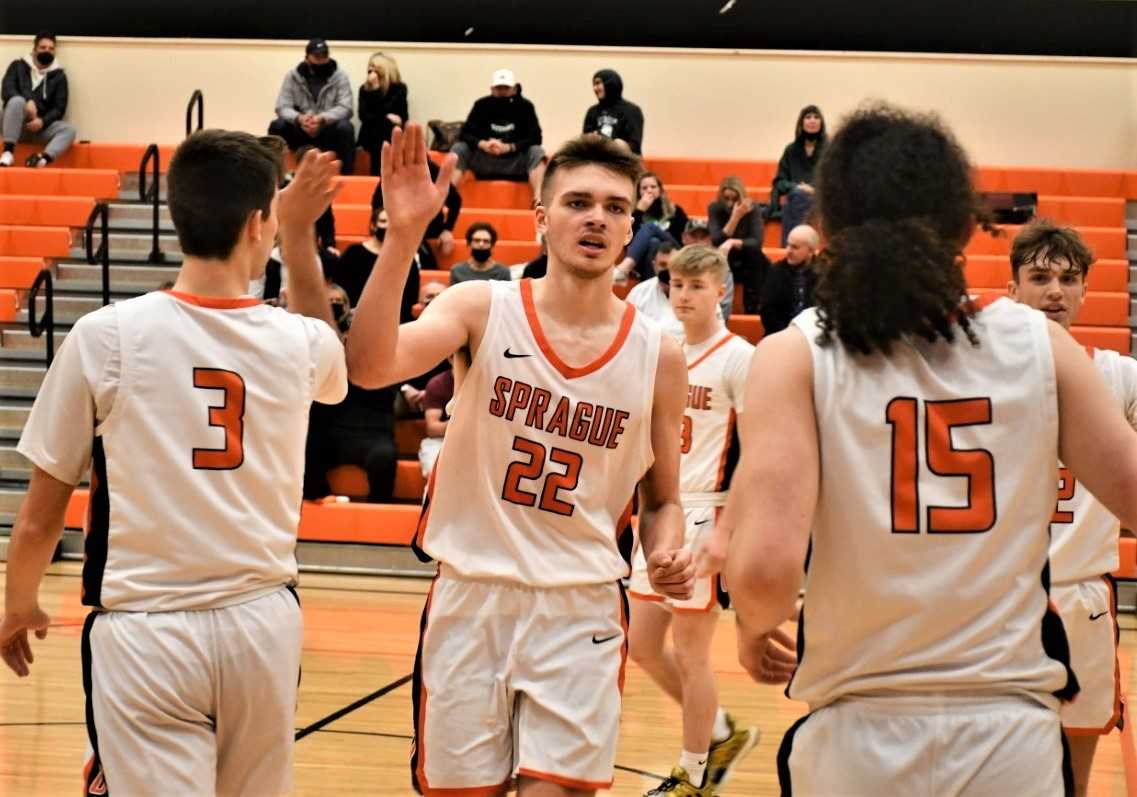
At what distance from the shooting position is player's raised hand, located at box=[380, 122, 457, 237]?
3.38 metres

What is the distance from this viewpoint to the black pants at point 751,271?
13352mm

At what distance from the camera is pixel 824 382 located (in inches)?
96.9

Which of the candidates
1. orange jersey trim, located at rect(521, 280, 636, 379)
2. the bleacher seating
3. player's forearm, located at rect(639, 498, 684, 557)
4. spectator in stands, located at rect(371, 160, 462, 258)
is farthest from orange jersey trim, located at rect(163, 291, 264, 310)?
spectator in stands, located at rect(371, 160, 462, 258)

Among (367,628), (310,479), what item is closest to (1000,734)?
(367,628)

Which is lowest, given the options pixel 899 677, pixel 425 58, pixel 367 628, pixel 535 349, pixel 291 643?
pixel 367 628

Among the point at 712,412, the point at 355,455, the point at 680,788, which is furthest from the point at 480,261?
the point at 680,788

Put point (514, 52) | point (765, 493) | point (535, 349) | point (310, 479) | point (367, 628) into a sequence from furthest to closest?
point (514, 52), point (310, 479), point (367, 628), point (535, 349), point (765, 493)

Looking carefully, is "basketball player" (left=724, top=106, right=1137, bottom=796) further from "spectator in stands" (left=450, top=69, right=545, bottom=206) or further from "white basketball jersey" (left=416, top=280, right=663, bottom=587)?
"spectator in stands" (left=450, top=69, right=545, bottom=206)

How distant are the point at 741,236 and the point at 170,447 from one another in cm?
1087

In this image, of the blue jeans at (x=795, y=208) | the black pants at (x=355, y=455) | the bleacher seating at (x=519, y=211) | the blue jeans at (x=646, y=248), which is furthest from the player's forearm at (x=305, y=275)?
the blue jeans at (x=795, y=208)

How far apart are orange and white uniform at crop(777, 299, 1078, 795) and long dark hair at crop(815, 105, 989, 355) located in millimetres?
52

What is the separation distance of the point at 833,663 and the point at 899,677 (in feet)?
0.38

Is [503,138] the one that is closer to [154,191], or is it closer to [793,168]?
[793,168]

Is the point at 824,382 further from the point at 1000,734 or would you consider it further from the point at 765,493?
the point at 1000,734
